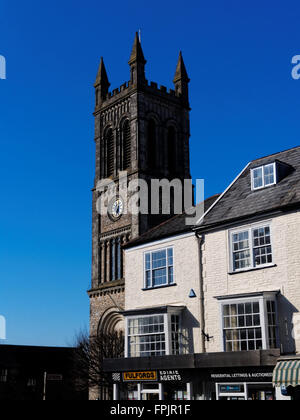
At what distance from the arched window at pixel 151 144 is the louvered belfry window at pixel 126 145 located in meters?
2.16

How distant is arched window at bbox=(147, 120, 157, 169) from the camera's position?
57.1 m

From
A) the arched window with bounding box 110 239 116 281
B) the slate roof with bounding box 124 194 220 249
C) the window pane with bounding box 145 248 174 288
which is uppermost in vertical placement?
the arched window with bounding box 110 239 116 281

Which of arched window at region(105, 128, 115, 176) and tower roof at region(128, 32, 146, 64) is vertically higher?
tower roof at region(128, 32, 146, 64)

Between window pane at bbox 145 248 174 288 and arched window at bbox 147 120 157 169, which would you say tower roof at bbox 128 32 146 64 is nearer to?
arched window at bbox 147 120 157 169

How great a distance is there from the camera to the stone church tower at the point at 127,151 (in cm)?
5281

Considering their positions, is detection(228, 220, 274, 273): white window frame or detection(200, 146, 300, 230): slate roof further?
detection(200, 146, 300, 230): slate roof

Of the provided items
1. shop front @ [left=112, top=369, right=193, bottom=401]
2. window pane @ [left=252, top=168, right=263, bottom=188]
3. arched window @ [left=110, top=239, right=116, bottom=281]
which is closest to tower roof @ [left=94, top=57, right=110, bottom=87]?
arched window @ [left=110, top=239, right=116, bottom=281]

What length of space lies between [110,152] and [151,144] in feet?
15.6

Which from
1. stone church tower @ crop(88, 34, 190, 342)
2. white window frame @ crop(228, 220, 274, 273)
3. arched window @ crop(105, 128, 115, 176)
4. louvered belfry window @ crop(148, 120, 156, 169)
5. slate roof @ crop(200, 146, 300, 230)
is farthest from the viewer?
arched window @ crop(105, 128, 115, 176)

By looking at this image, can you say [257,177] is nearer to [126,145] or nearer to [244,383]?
[244,383]

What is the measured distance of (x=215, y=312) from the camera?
22.5 m

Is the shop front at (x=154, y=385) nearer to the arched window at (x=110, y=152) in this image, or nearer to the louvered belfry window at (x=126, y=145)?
the louvered belfry window at (x=126, y=145)

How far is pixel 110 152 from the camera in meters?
59.8
